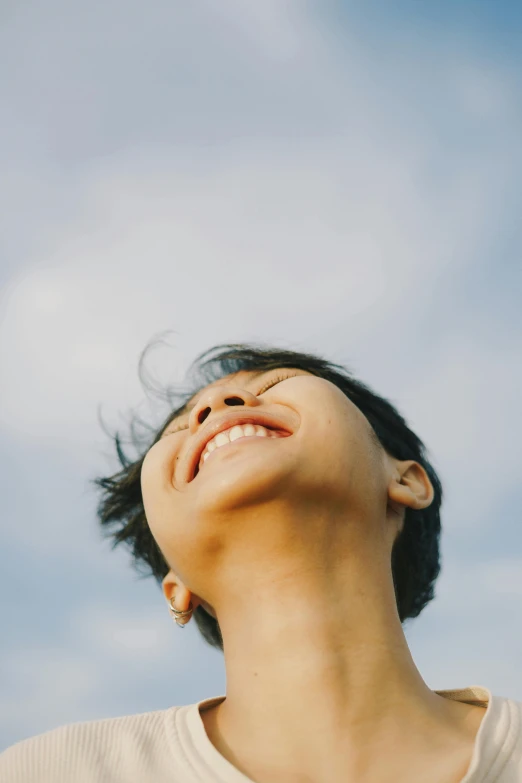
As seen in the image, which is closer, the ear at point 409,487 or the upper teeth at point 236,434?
the upper teeth at point 236,434

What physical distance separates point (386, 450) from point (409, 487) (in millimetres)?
230

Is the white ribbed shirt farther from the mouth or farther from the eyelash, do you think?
the eyelash

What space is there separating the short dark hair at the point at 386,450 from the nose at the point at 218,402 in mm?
400

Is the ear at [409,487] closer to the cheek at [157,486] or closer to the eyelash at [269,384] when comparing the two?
the eyelash at [269,384]

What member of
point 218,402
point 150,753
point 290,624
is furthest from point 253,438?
point 150,753

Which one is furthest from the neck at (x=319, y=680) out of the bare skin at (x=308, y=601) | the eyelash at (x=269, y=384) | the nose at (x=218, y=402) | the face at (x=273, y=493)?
the eyelash at (x=269, y=384)

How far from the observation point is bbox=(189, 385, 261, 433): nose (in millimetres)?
3303

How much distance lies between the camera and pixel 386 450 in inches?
142

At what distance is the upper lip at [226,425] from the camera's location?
3.12 meters

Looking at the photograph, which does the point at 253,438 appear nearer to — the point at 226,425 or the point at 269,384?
the point at 226,425

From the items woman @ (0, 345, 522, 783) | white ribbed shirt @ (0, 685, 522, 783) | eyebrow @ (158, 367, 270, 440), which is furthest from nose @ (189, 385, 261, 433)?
white ribbed shirt @ (0, 685, 522, 783)

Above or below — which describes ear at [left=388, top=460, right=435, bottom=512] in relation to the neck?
above

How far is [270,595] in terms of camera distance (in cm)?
284

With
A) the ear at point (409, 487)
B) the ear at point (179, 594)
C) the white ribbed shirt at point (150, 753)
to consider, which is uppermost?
the ear at point (409, 487)
